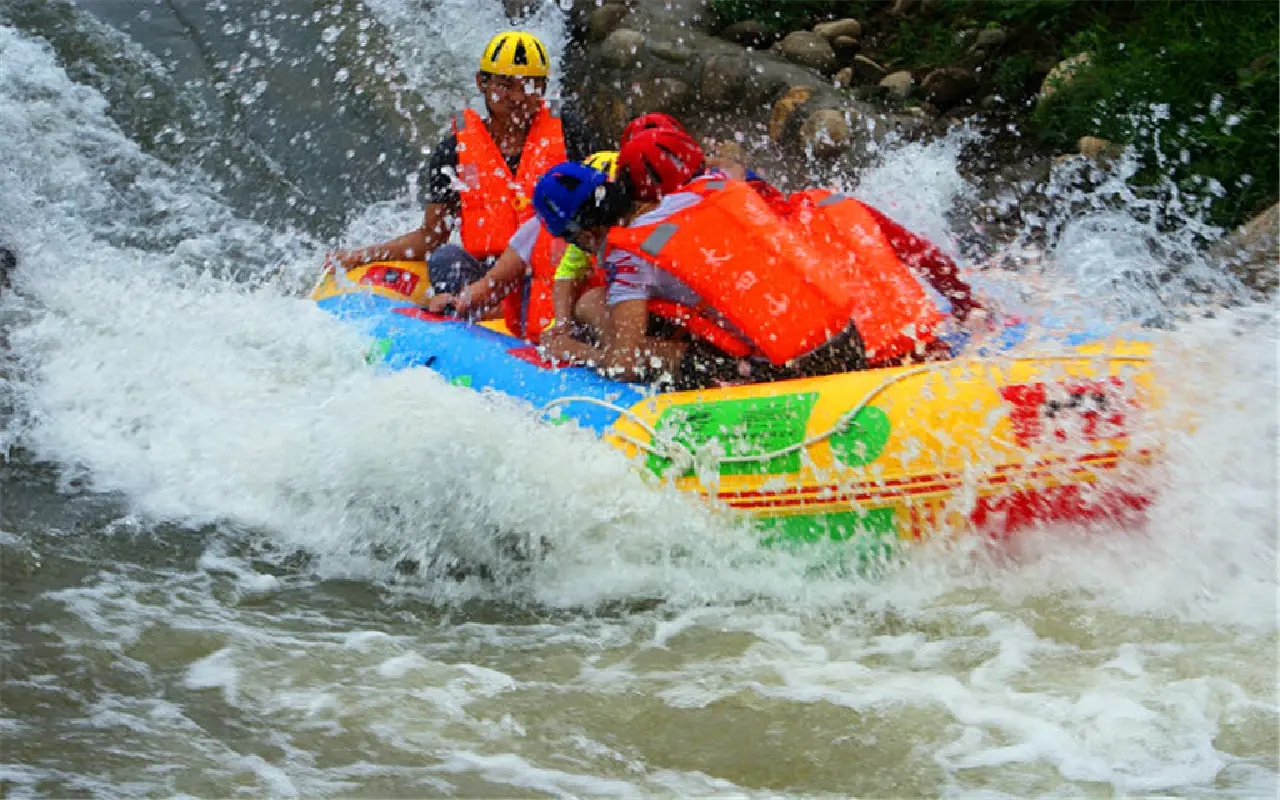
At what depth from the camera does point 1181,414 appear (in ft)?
11.9

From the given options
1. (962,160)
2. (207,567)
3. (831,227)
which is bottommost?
(207,567)

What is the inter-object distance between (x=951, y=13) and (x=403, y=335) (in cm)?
465

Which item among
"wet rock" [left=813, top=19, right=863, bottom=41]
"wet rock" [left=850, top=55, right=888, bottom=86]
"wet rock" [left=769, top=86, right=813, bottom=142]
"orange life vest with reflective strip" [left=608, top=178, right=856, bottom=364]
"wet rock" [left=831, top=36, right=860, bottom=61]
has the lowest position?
Answer: "orange life vest with reflective strip" [left=608, top=178, right=856, bottom=364]

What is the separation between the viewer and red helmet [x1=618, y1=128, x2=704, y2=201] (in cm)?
417

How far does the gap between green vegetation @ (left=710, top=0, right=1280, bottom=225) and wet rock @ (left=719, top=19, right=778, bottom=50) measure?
88cm

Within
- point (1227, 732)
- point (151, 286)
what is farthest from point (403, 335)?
point (1227, 732)

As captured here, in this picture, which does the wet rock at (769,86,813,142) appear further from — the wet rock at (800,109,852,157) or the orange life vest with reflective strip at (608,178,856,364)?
the orange life vest with reflective strip at (608,178,856,364)

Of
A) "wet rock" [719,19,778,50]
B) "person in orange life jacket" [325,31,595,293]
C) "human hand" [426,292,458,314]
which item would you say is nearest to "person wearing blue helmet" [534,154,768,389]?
"human hand" [426,292,458,314]

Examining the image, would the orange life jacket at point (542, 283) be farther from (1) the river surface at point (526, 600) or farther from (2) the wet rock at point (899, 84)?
(2) the wet rock at point (899, 84)

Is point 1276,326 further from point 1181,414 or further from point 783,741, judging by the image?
point 783,741

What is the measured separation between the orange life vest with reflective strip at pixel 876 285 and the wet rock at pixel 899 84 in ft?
11.8

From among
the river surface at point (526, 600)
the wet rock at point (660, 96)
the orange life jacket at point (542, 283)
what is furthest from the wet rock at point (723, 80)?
the orange life jacket at point (542, 283)

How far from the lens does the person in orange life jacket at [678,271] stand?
4004 millimetres

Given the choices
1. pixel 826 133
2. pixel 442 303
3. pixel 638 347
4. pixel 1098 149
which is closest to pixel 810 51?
pixel 826 133
